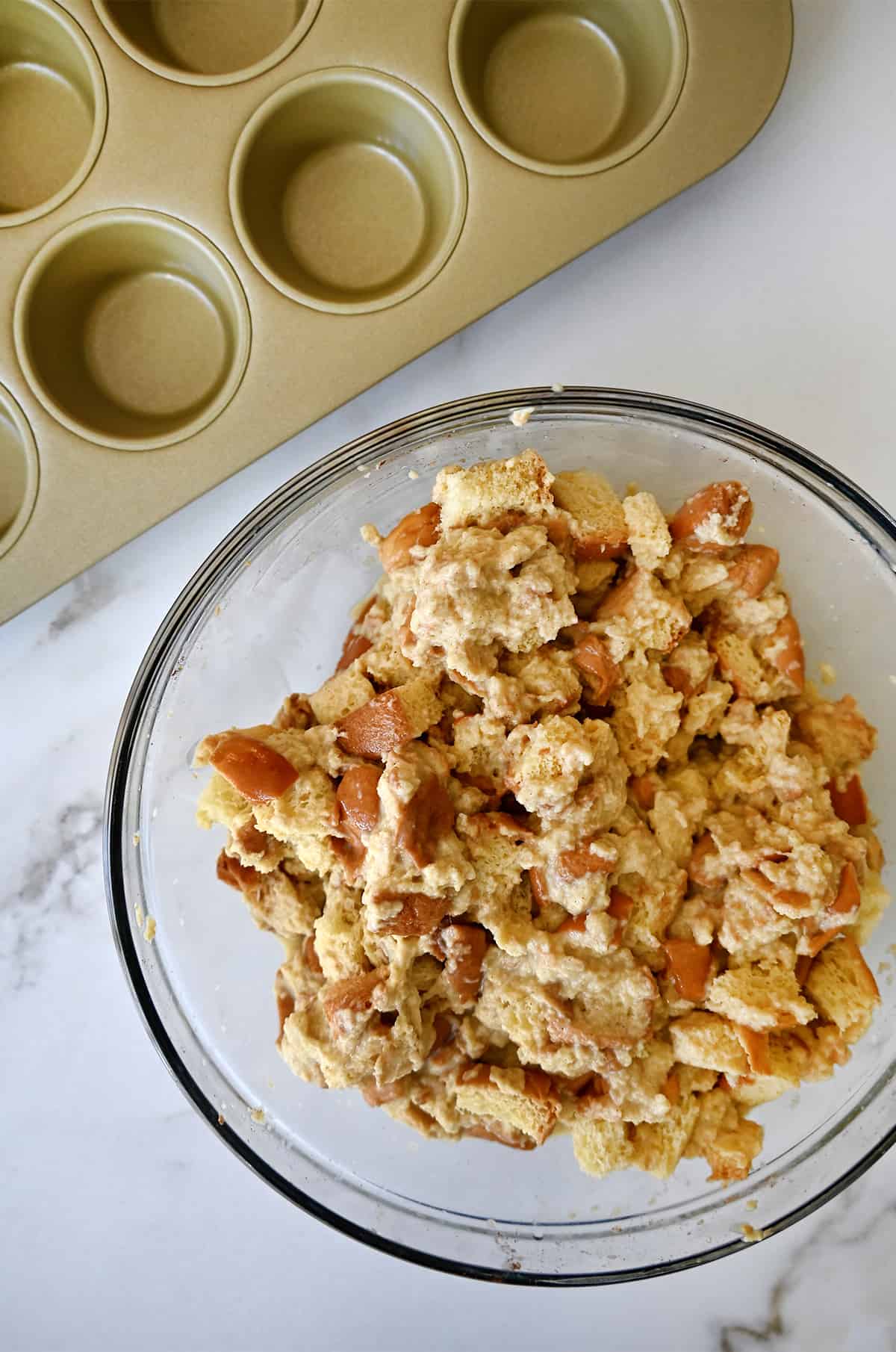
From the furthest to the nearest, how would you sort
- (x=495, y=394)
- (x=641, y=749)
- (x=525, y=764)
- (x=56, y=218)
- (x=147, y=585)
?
1. (x=147, y=585)
2. (x=56, y=218)
3. (x=495, y=394)
4. (x=641, y=749)
5. (x=525, y=764)

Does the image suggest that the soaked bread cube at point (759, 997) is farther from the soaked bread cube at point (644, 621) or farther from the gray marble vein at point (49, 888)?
the gray marble vein at point (49, 888)

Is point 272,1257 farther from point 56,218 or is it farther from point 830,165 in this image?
point 830,165

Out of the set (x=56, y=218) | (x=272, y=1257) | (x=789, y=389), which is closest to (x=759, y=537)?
(x=789, y=389)

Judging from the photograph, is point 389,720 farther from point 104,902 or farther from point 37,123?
point 37,123

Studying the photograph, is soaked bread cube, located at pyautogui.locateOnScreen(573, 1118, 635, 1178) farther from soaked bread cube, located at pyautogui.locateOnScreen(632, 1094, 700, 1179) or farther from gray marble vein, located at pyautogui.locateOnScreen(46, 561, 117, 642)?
gray marble vein, located at pyautogui.locateOnScreen(46, 561, 117, 642)

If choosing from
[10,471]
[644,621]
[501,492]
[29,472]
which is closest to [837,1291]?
[644,621]

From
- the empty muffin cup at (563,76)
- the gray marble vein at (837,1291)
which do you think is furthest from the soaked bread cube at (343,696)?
the gray marble vein at (837,1291)
